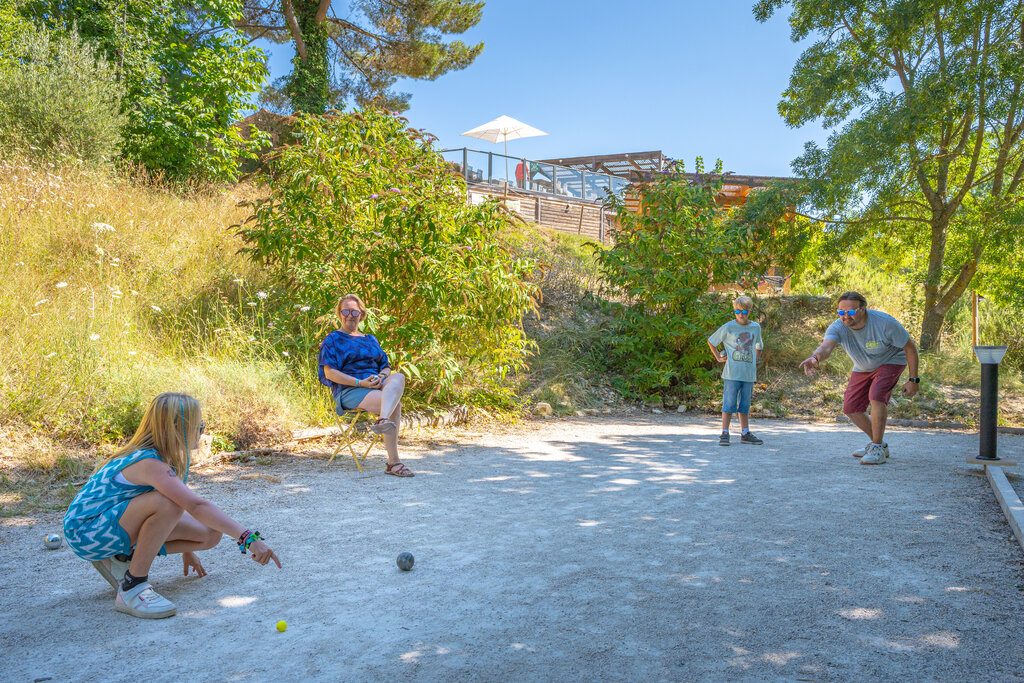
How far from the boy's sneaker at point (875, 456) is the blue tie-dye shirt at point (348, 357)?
4.41m

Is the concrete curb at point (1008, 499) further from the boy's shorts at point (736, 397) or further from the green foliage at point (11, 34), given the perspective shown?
the green foliage at point (11, 34)

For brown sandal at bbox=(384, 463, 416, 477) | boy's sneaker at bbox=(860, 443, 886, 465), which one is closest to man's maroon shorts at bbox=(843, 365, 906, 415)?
boy's sneaker at bbox=(860, 443, 886, 465)

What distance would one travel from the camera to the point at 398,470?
19.4ft

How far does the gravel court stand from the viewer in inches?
106

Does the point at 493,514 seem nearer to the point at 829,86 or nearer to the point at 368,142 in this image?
the point at 368,142

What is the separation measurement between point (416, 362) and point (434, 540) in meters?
3.43

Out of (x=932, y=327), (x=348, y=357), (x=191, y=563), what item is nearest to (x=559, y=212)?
(x=932, y=327)

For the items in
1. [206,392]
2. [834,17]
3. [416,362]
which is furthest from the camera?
[834,17]

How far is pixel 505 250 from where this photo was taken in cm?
816

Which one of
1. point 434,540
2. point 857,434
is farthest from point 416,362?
point 857,434

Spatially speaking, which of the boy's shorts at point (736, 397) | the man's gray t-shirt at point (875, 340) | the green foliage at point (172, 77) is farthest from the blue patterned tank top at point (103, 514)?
the green foliage at point (172, 77)

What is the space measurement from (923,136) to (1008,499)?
8.05 meters

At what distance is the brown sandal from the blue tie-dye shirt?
77 centimetres

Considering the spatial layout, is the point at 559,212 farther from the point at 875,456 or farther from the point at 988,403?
the point at 988,403
